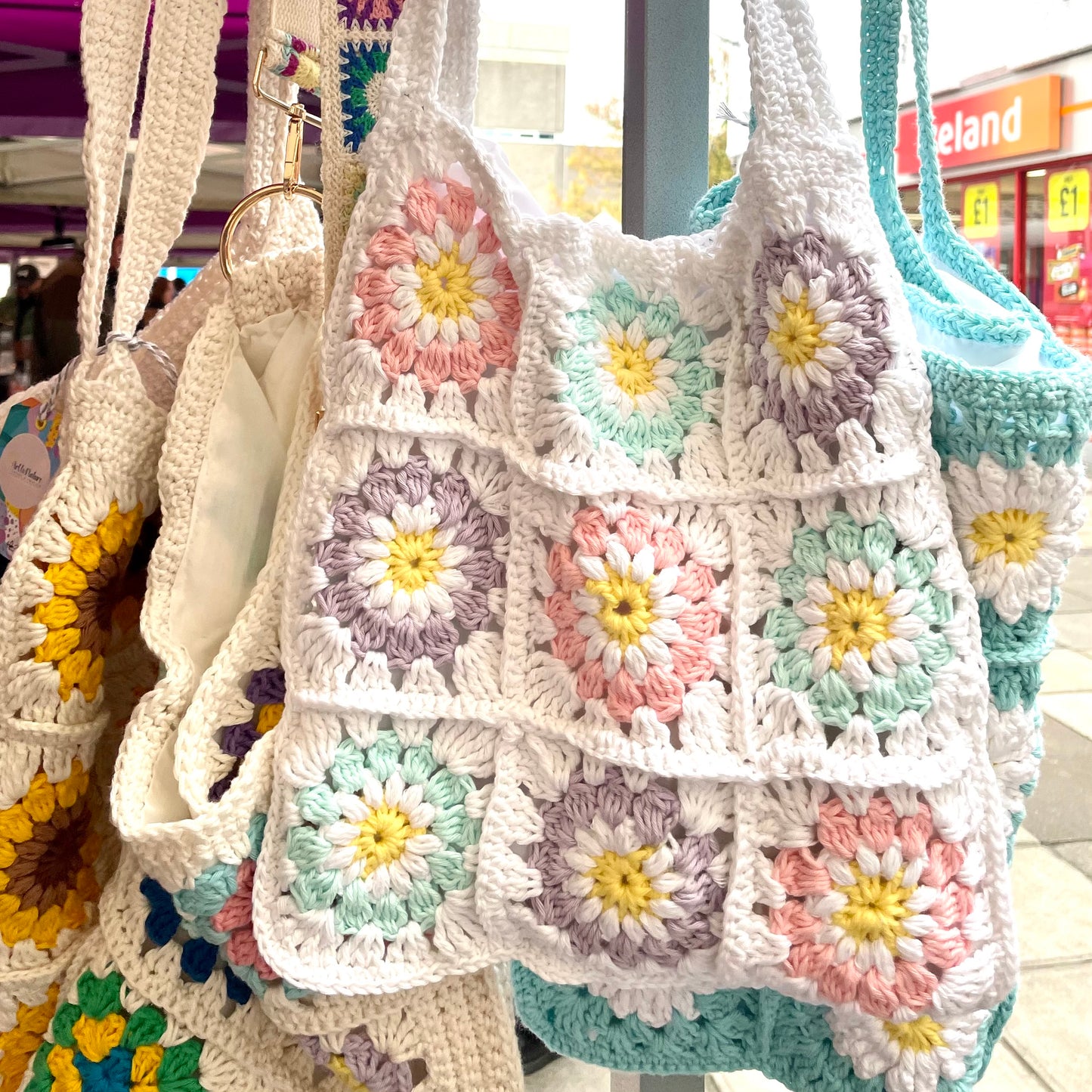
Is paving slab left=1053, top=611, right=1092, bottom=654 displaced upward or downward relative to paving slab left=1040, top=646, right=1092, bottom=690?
upward

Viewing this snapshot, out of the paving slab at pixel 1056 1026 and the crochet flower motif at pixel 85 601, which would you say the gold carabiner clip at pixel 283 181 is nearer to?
the crochet flower motif at pixel 85 601

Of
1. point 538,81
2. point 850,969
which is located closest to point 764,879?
point 850,969

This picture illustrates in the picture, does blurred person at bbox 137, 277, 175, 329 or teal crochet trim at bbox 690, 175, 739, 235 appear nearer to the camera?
teal crochet trim at bbox 690, 175, 739, 235

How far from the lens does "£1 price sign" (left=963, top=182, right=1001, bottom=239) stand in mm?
3156

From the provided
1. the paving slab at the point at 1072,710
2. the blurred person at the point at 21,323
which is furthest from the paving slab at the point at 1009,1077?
the blurred person at the point at 21,323

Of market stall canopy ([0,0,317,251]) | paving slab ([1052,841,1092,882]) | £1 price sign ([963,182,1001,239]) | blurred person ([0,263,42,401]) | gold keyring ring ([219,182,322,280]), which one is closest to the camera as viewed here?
→ gold keyring ring ([219,182,322,280])

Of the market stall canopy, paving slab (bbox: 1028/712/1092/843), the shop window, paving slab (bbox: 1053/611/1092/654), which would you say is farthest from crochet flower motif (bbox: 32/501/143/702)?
the shop window

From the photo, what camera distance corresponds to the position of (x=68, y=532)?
0.44 metres

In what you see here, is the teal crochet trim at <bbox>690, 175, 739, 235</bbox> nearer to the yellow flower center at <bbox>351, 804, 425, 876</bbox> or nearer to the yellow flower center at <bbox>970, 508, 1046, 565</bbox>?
the yellow flower center at <bbox>970, 508, 1046, 565</bbox>

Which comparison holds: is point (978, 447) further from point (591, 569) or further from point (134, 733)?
point (134, 733)

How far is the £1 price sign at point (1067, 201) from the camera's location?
2904mm

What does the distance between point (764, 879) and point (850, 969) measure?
4 cm

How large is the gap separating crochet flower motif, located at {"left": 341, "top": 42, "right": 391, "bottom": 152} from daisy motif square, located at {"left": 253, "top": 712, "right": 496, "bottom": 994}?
255 mm

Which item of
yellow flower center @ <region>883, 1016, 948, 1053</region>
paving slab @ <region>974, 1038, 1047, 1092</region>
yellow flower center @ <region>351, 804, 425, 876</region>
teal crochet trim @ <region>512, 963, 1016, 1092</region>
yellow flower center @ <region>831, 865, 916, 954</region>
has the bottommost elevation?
paving slab @ <region>974, 1038, 1047, 1092</region>
